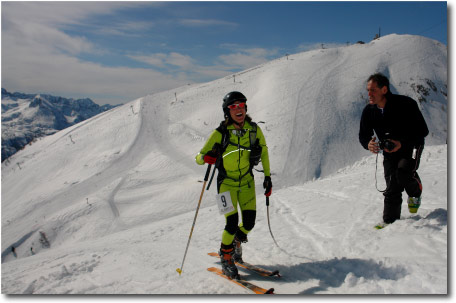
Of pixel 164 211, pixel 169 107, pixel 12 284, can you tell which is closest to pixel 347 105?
pixel 164 211

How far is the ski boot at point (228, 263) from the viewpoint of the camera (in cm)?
486

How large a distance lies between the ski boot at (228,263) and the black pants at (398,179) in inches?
130

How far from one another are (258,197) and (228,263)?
9.10 metres

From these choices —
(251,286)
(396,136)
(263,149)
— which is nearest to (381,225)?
(396,136)

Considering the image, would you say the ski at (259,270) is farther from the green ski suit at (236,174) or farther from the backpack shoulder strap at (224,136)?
the backpack shoulder strap at (224,136)

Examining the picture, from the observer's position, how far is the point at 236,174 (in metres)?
5.25

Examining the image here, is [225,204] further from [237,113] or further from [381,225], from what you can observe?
[381,225]

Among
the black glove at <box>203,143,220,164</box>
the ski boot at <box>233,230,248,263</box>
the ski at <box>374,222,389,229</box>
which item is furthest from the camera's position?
the ski at <box>374,222,389,229</box>

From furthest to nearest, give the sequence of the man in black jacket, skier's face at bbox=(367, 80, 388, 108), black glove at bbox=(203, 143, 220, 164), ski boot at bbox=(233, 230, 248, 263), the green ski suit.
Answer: ski boot at bbox=(233, 230, 248, 263)
skier's face at bbox=(367, 80, 388, 108)
the man in black jacket
the green ski suit
black glove at bbox=(203, 143, 220, 164)

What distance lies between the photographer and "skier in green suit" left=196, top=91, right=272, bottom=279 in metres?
5.02

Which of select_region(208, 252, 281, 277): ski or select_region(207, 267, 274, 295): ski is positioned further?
select_region(208, 252, 281, 277): ski

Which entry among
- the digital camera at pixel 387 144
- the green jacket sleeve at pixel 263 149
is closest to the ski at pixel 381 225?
the digital camera at pixel 387 144

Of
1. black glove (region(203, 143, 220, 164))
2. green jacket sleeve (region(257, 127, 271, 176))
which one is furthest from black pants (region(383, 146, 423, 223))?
black glove (region(203, 143, 220, 164))

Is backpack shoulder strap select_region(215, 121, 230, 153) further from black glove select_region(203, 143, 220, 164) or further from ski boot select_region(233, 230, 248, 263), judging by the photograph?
ski boot select_region(233, 230, 248, 263)
